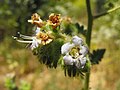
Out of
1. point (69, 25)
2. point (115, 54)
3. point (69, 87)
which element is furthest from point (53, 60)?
point (115, 54)

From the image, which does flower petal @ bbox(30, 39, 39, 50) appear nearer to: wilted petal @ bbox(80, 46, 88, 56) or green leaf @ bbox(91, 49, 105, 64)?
wilted petal @ bbox(80, 46, 88, 56)

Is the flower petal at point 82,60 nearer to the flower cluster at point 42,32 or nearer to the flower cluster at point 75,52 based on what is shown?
the flower cluster at point 75,52

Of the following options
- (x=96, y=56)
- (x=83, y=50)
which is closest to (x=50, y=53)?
(x=83, y=50)

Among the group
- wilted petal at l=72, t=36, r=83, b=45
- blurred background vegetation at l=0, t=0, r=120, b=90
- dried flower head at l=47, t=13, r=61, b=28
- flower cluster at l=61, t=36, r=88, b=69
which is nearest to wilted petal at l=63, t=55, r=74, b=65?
flower cluster at l=61, t=36, r=88, b=69

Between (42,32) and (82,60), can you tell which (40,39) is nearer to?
(42,32)

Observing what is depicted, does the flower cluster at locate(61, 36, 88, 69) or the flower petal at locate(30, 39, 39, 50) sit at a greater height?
the flower petal at locate(30, 39, 39, 50)

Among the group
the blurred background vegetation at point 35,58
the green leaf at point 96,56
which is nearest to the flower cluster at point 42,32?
the green leaf at point 96,56

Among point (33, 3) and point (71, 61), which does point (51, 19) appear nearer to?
point (71, 61)

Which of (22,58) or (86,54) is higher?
(86,54)
